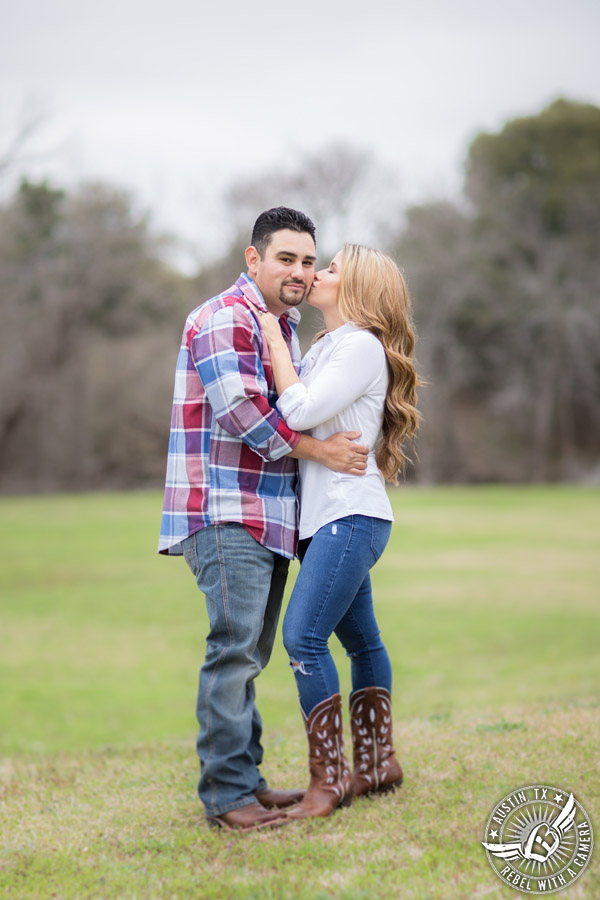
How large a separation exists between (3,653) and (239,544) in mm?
8588

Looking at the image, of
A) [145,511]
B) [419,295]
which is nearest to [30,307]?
[145,511]

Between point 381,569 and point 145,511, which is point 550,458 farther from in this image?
point 381,569

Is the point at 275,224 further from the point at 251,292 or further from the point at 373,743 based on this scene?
the point at 373,743

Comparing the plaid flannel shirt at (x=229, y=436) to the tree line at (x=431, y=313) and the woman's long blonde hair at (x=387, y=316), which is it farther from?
the tree line at (x=431, y=313)

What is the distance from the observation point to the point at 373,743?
3.43 metres

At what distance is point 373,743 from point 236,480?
1131 mm

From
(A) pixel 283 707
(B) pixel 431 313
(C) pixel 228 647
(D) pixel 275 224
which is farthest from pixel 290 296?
(B) pixel 431 313

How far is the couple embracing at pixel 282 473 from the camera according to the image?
10.2 feet

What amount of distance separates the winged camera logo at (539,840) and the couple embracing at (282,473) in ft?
1.94

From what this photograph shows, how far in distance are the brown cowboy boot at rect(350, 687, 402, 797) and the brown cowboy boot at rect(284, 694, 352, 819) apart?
0.66 ft

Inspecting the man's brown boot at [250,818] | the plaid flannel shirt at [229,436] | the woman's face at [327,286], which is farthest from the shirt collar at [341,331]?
the man's brown boot at [250,818]

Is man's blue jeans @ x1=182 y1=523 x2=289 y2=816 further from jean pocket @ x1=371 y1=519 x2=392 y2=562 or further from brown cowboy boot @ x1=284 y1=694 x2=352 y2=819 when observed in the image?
jean pocket @ x1=371 y1=519 x2=392 y2=562

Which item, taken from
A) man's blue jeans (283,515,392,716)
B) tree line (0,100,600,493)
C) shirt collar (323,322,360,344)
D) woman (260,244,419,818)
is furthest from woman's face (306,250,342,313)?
tree line (0,100,600,493)

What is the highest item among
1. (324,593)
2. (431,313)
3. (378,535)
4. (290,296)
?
(431,313)
